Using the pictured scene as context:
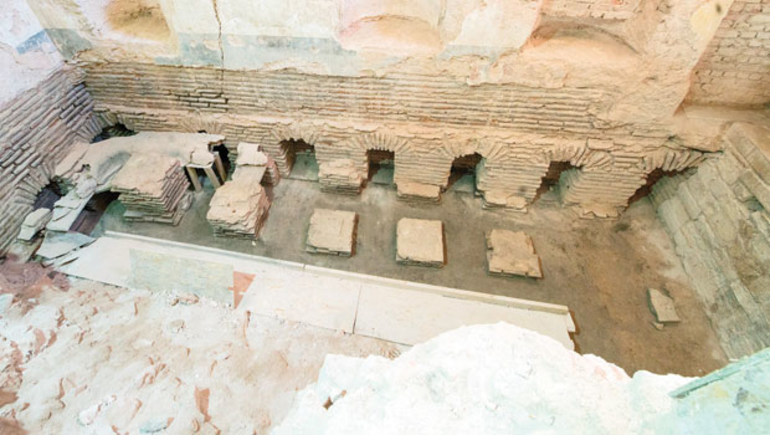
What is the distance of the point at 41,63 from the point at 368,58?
12.6ft

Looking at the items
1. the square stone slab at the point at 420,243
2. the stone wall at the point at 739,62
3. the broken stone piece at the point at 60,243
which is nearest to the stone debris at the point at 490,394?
the square stone slab at the point at 420,243

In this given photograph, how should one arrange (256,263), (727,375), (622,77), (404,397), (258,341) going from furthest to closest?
1. (256,263)
2. (622,77)
3. (258,341)
4. (404,397)
5. (727,375)

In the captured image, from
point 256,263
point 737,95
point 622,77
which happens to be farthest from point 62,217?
point 737,95

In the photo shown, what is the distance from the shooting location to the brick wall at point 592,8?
375 centimetres

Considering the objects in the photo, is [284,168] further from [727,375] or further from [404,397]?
[727,375]

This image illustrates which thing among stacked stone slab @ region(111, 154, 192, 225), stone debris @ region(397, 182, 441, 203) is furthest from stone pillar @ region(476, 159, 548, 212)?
stacked stone slab @ region(111, 154, 192, 225)

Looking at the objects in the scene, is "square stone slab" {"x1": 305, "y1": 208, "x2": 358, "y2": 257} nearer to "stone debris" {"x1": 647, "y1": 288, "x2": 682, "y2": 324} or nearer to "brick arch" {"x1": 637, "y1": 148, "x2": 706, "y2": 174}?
"stone debris" {"x1": 647, "y1": 288, "x2": 682, "y2": 324}

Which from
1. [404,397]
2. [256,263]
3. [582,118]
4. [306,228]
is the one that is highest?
[582,118]

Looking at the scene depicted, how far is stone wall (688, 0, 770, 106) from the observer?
359cm

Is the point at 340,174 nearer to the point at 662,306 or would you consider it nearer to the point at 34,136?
the point at 34,136

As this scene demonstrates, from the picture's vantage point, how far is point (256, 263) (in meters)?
4.14

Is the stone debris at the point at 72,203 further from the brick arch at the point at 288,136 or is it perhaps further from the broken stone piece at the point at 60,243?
the brick arch at the point at 288,136

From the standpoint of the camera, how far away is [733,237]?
12.8 feet

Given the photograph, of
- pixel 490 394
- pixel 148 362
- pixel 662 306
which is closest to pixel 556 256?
pixel 662 306
